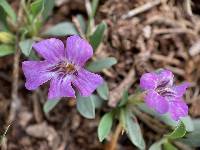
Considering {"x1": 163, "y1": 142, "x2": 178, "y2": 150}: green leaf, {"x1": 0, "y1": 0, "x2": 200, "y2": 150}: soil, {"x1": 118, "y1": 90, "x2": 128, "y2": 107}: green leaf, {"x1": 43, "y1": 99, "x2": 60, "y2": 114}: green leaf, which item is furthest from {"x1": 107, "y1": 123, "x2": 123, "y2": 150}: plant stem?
{"x1": 43, "y1": 99, "x2": 60, "y2": 114}: green leaf

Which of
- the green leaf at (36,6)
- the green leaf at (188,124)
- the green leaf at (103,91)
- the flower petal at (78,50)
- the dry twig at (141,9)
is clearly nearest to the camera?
the flower petal at (78,50)

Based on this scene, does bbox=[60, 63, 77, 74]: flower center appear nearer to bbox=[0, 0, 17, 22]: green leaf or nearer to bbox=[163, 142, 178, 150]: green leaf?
bbox=[0, 0, 17, 22]: green leaf

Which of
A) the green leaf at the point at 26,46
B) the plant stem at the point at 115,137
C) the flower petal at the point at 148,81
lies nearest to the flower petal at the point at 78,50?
the flower petal at the point at 148,81

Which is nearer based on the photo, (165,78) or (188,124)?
(165,78)

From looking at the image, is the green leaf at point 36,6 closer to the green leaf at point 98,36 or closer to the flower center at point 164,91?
the green leaf at point 98,36

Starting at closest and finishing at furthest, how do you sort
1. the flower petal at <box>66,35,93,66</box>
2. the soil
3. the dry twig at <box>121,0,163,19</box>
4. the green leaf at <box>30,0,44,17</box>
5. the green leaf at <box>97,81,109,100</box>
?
the flower petal at <box>66,35,93,66</box>, the green leaf at <box>30,0,44,17</box>, the green leaf at <box>97,81,109,100</box>, the soil, the dry twig at <box>121,0,163,19</box>

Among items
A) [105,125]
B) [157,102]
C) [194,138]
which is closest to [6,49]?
[105,125]

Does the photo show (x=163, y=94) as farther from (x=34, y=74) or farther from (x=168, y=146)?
(x=34, y=74)
